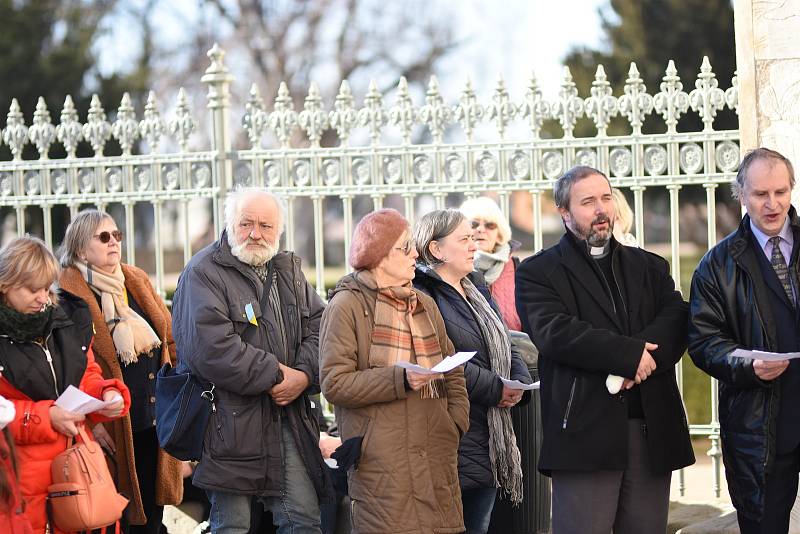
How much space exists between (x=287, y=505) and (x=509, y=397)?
100cm

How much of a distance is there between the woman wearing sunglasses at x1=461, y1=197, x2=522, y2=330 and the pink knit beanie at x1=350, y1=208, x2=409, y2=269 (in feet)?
5.28

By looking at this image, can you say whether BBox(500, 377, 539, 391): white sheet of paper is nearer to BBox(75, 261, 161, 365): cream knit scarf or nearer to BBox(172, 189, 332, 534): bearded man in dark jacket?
BBox(172, 189, 332, 534): bearded man in dark jacket

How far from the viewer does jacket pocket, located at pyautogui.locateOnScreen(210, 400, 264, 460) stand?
16.9 feet

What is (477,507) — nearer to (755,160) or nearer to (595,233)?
(595,233)

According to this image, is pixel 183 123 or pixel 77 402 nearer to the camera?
pixel 77 402

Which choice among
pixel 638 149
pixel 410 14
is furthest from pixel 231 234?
pixel 410 14

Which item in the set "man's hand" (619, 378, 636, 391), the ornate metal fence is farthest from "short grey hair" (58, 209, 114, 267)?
"man's hand" (619, 378, 636, 391)

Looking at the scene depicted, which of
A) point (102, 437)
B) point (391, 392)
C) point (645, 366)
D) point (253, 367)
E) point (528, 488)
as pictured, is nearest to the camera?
point (645, 366)

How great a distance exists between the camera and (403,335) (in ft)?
15.6

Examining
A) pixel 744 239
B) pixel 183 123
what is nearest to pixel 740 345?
pixel 744 239

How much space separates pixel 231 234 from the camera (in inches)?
211

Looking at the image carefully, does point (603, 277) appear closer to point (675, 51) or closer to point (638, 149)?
point (638, 149)

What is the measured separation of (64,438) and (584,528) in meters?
1.96

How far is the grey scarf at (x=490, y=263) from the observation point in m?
6.38
